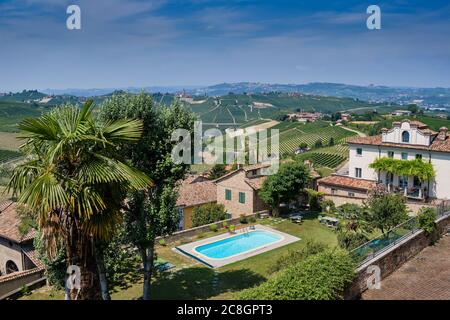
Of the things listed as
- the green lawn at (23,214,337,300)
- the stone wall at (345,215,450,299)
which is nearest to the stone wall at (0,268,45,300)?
the green lawn at (23,214,337,300)

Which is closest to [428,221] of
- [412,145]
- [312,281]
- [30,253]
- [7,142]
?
[312,281]

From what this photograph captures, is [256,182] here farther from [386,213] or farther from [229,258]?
[386,213]

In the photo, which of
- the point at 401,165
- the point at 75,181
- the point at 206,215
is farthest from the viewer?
the point at 401,165

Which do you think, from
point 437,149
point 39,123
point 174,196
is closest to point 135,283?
point 174,196

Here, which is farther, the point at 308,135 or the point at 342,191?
the point at 308,135

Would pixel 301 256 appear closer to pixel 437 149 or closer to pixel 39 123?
pixel 39 123

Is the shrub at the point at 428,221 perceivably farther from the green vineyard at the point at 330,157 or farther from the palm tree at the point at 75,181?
the green vineyard at the point at 330,157

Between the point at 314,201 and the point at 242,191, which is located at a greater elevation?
the point at 242,191
